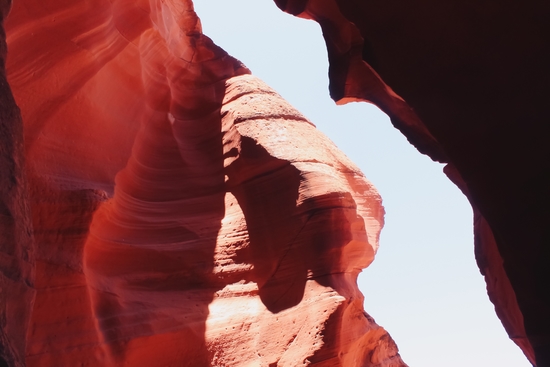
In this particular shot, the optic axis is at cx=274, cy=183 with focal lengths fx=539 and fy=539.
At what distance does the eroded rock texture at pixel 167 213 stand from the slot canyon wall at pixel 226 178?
2 centimetres

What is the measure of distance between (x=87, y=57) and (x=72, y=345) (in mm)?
3094

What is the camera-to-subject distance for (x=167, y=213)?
6559 millimetres

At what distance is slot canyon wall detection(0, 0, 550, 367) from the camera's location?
2646mm

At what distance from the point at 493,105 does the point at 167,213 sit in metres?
4.63

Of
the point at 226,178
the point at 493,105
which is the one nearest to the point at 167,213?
the point at 226,178

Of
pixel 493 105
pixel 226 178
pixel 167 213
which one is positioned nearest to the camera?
pixel 493 105

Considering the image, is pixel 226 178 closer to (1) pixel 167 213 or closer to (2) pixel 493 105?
(1) pixel 167 213

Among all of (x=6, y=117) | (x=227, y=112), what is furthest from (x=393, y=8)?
(x=227, y=112)

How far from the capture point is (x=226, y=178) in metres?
6.91

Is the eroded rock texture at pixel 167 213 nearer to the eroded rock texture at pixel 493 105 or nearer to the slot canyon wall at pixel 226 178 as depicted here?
the slot canyon wall at pixel 226 178

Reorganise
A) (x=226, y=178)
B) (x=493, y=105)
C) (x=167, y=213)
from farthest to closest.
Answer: (x=226, y=178)
(x=167, y=213)
(x=493, y=105)

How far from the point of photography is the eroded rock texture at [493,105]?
2.43 meters

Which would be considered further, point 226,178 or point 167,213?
point 226,178

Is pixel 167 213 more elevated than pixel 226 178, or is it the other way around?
pixel 226 178
